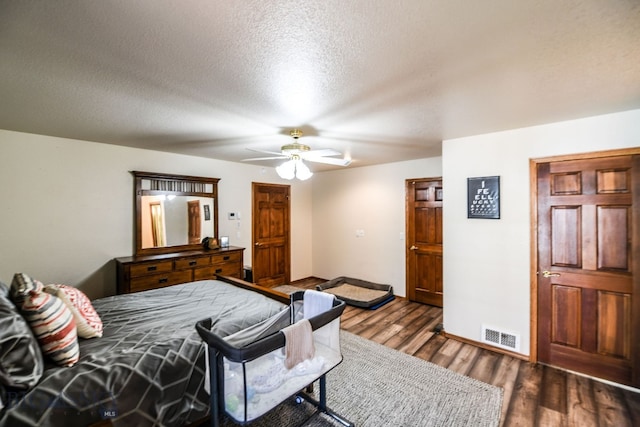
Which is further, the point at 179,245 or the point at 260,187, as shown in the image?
the point at 260,187

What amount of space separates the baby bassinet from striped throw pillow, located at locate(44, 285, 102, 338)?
32.3 inches

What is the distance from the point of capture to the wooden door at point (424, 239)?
4.45 m

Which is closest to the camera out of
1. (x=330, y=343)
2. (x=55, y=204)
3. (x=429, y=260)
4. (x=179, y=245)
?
(x=330, y=343)

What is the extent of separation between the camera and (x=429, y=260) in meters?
4.55

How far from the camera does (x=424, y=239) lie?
15.1 feet

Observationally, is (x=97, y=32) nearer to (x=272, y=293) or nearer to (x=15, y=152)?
(x=272, y=293)

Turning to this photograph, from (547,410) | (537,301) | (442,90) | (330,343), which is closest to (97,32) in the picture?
(442,90)

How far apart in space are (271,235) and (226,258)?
1.39 metres

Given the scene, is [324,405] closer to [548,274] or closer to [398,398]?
[398,398]

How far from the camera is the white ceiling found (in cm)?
119

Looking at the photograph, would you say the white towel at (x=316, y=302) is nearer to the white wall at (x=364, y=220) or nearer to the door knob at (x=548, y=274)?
the door knob at (x=548, y=274)

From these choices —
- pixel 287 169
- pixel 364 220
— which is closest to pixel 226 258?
pixel 287 169

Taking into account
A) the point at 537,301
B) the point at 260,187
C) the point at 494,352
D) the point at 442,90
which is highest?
the point at 442,90

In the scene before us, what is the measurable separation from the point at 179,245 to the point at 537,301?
15.1ft
